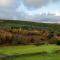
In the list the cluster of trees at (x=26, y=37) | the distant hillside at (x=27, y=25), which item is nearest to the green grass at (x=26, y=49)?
the cluster of trees at (x=26, y=37)

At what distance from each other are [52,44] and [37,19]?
2.21 feet

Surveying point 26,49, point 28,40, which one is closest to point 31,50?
point 26,49

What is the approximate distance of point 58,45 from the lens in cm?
506

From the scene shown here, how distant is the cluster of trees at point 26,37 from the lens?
4414 mm

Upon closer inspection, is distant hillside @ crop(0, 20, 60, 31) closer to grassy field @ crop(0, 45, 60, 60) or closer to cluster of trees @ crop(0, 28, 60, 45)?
cluster of trees @ crop(0, 28, 60, 45)

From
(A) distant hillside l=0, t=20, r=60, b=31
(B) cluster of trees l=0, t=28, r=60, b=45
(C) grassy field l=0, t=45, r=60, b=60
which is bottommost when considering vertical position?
(C) grassy field l=0, t=45, r=60, b=60

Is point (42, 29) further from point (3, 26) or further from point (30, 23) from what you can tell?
point (3, 26)

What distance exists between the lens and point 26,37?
183 inches

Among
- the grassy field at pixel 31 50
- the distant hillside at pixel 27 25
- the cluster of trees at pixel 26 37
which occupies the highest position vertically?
the distant hillside at pixel 27 25

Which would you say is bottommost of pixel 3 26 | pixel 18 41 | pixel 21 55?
pixel 21 55

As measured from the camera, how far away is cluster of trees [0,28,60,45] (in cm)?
441

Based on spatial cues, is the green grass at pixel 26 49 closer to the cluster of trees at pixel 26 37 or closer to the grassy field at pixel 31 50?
the grassy field at pixel 31 50

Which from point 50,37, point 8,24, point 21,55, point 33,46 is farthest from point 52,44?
point 8,24

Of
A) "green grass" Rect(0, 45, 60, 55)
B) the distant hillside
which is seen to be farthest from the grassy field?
the distant hillside
